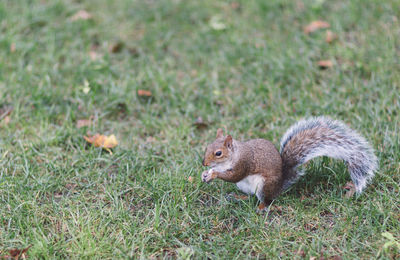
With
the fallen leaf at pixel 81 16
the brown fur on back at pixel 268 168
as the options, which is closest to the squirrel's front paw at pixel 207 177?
the brown fur on back at pixel 268 168

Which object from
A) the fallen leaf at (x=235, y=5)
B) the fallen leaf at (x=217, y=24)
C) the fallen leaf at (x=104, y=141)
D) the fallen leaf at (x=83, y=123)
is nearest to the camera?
the fallen leaf at (x=104, y=141)

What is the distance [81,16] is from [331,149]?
348 centimetres

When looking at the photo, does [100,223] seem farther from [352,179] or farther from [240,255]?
[352,179]

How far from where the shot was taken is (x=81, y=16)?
17.1 ft

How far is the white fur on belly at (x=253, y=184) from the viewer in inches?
116

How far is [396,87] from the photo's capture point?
4.05m

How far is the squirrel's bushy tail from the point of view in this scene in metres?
2.92

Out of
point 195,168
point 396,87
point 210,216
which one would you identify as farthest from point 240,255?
point 396,87

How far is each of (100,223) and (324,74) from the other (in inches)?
104

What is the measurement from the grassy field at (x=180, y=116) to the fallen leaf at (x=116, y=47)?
2 centimetres

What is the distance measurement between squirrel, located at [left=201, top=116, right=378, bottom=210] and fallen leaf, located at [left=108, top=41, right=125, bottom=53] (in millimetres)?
2306

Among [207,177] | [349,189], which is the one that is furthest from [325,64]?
[207,177]

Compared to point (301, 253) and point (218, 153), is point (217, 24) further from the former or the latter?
point (301, 253)

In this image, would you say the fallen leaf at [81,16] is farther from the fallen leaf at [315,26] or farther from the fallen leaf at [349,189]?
the fallen leaf at [349,189]
